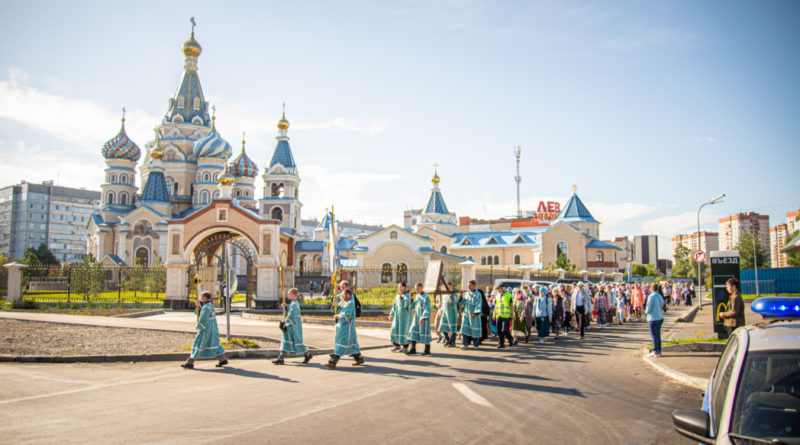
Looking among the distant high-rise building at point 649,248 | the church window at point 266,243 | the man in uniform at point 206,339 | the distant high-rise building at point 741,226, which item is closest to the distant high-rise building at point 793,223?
the distant high-rise building at point 741,226

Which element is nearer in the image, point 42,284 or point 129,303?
point 129,303

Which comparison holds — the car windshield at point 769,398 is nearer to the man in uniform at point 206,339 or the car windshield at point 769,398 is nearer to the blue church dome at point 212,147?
the man in uniform at point 206,339

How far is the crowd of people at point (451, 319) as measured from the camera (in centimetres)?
1082

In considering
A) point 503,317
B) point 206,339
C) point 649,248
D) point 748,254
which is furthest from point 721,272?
point 748,254

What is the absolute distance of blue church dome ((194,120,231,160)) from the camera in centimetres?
5838

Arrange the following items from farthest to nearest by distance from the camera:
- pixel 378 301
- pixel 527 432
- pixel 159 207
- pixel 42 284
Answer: pixel 159 207
pixel 42 284
pixel 378 301
pixel 527 432

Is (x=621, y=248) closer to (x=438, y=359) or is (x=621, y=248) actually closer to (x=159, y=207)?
(x=159, y=207)

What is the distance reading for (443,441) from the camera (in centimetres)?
570

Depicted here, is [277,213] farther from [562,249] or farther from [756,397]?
[756,397]

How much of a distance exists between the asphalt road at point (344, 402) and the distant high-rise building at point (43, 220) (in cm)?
9291

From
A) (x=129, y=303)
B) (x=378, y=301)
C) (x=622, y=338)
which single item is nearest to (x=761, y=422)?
(x=622, y=338)

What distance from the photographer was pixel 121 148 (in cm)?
5706

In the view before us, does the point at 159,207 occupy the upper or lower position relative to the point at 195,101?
lower

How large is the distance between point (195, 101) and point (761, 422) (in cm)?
6501
